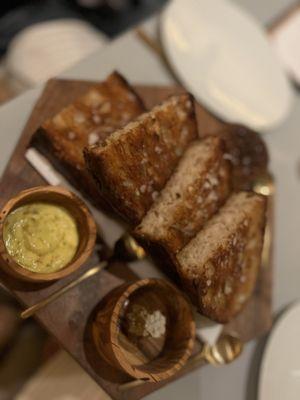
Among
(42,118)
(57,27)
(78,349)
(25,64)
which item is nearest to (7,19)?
(57,27)

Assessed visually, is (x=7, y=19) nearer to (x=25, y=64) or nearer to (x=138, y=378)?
(x=25, y=64)

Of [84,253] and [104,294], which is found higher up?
[84,253]

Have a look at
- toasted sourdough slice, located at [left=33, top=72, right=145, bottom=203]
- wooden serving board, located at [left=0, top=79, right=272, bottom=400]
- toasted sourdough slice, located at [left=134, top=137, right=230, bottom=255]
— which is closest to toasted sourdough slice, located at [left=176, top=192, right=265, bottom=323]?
toasted sourdough slice, located at [left=134, top=137, right=230, bottom=255]

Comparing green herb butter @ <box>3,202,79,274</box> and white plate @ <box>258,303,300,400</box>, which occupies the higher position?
green herb butter @ <box>3,202,79,274</box>

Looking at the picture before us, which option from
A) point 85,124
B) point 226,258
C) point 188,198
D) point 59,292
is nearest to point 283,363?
point 226,258

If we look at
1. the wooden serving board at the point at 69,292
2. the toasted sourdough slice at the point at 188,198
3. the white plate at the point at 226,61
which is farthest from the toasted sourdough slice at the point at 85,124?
the white plate at the point at 226,61

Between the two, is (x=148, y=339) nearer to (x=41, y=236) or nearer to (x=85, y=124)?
(x=41, y=236)

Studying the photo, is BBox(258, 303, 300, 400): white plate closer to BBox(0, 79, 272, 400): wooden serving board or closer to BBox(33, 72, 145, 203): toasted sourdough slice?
BBox(0, 79, 272, 400): wooden serving board
